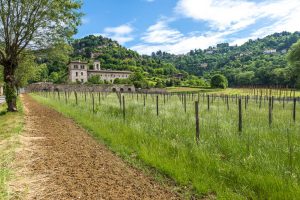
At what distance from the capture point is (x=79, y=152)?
7.48 metres

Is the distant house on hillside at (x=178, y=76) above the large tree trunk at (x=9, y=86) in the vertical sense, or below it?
above

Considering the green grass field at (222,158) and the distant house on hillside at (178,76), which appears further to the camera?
the distant house on hillside at (178,76)

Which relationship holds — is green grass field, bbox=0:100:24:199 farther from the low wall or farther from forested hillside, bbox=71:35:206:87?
forested hillside, bbox=71:35:206:87

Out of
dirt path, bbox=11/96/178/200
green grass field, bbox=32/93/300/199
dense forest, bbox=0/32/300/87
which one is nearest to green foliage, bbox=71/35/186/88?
dense forest, bbox=0/32/300/87

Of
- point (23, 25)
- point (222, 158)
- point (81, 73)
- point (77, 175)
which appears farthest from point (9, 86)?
point (81, 73)

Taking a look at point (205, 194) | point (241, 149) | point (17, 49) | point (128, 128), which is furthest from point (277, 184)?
point (17, 49)

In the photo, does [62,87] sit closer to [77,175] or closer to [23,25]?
[23,25]

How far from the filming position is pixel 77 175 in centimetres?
557

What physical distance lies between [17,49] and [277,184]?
1871cm

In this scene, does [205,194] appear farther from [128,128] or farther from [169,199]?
[128,128]

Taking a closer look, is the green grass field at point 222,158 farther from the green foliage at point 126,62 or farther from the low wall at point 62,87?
the green foliage at point 126,62

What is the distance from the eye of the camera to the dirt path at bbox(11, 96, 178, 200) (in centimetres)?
464

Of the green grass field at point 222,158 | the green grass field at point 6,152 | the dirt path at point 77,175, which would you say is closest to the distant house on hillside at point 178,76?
the green grass field at point 6,152

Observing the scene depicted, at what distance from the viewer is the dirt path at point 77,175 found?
183 inches
